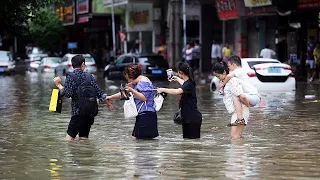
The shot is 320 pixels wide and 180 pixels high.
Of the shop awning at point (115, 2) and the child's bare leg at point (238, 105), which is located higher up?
the shop awning at point (115, 2)

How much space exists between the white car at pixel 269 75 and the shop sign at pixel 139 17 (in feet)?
85.6

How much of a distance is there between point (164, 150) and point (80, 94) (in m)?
1.64

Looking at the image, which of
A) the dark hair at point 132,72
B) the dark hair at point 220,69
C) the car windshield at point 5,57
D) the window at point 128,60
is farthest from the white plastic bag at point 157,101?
the car windshield at point 5,57

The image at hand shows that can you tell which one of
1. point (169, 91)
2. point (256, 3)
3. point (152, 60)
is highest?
Result: point (256, 3)

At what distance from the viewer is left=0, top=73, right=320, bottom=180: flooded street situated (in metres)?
9.20

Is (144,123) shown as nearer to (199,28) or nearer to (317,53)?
(317,53)

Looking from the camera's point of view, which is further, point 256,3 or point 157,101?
point 256,3

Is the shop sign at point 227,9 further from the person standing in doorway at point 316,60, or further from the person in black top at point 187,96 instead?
the person in black top at point 187,96

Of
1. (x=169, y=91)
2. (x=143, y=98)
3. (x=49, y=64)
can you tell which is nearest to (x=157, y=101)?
(x=143, y=98)

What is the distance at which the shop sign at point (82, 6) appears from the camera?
58.4 metres

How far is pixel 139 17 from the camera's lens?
170ft

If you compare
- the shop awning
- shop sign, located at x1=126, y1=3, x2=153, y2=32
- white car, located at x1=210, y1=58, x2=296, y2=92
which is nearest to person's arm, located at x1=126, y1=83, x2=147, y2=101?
white car, located at x1=210, y1=58, x2=296, y2=92

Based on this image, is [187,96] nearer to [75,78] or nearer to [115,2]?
[75,78]

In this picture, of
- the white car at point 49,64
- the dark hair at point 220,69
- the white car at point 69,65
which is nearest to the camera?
the dark hair at point 220,69
